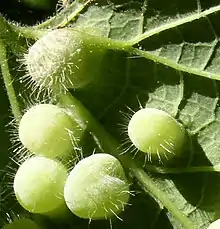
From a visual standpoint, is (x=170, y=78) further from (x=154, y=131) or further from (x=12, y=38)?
(x=12, y=38)

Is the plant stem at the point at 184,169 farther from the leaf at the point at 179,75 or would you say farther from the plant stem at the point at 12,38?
the plant stem at the point at 12,38

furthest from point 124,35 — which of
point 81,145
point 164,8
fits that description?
point 81,145

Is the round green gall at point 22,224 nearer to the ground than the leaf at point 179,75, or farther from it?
nearer to the ground

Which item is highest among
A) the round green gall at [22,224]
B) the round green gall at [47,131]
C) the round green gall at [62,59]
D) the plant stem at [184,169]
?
the round green gall at [62,59]

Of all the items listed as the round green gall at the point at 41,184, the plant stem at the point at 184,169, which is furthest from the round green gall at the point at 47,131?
the plant stem at the point at 184,169

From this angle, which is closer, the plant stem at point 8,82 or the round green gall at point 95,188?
the round green gall at point 95,188

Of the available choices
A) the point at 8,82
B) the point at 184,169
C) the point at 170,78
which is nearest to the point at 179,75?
the point at 170,78

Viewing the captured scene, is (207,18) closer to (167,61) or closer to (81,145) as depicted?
(167,61)
